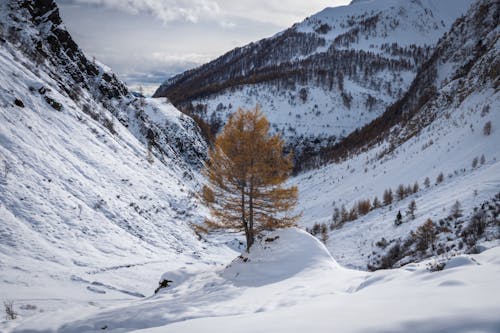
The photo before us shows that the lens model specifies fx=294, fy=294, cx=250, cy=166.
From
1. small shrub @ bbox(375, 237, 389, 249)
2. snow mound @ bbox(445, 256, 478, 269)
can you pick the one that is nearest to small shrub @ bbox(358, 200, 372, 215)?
small shrub @ bbox(375, 237, 389, 249)

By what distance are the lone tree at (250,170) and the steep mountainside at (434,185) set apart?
19.3 feet

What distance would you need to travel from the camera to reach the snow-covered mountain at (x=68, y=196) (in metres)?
10.9

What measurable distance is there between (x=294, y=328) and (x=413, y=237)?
43.3 ft

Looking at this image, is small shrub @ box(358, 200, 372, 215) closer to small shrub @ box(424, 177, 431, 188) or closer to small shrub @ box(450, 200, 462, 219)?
small shrub @ box(424, 177, 431, 188)

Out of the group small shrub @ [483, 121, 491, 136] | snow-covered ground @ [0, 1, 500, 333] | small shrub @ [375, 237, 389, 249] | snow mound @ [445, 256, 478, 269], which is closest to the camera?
snow-covered ground @ [0, 1, 500, 333]

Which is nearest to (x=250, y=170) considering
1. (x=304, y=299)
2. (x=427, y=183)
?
(x=304, y=299)

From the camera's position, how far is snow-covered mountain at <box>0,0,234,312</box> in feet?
35.7

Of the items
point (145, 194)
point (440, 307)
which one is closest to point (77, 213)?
point (145, 194)

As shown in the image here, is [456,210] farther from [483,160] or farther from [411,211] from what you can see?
[483,160]

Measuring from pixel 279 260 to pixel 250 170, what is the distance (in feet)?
13.0

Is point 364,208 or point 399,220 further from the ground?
point 364,208

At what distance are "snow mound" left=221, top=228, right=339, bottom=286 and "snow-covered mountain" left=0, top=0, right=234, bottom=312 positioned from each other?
401cm

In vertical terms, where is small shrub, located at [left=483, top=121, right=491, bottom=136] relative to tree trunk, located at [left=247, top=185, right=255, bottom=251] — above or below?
above

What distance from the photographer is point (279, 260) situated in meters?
11.9
